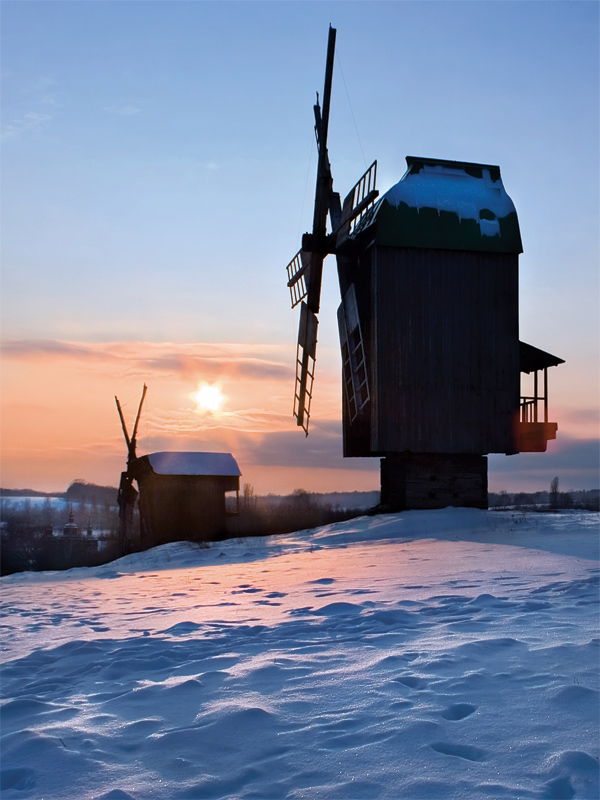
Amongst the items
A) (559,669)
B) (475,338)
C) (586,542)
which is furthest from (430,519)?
(559,669)

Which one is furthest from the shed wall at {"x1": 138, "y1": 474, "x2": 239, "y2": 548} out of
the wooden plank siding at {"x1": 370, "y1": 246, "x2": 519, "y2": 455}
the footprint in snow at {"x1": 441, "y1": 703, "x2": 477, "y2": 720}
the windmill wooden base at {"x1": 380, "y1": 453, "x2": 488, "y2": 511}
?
the footprint in snow at {"x1": 441, "y1": 703, "x2": 477, "y2": 720}

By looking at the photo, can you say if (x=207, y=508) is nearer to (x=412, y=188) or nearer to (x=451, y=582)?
(x=412, y=188)

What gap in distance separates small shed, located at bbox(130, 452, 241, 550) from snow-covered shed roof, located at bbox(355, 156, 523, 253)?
14550 mm

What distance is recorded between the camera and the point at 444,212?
19078mm

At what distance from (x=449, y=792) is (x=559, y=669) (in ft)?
5.48

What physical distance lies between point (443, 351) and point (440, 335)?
17.3 inches

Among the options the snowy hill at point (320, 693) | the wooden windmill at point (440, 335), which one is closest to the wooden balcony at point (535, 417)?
the wooden windmill at point (440, 335)

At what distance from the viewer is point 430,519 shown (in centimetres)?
1761

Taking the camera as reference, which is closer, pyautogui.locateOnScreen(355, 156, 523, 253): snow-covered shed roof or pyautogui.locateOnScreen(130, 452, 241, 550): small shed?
pyautogui.locateOnScreen(355, 156, 523, 253): snow-covered shed roof

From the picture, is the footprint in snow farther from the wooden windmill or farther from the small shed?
the small shed

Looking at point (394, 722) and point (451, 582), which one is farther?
point (451, 582)

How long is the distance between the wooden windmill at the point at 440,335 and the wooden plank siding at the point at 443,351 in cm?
3

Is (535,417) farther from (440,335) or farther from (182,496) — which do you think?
(182,496)

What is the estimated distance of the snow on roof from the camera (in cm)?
3004
